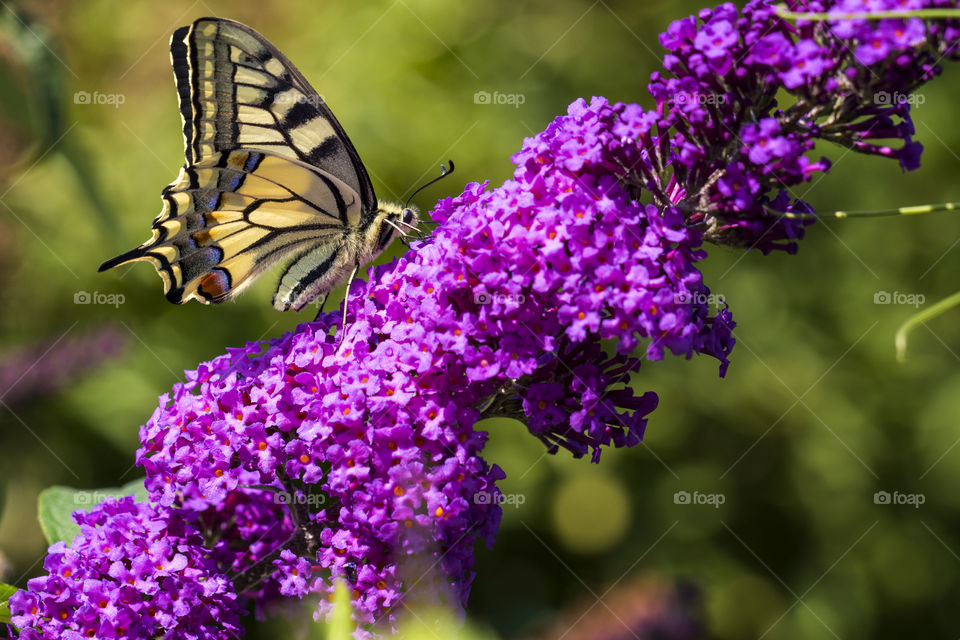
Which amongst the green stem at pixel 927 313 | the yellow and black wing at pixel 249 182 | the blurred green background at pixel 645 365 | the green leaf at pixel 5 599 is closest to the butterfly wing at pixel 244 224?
the yellow and black wing at pixel 249 182

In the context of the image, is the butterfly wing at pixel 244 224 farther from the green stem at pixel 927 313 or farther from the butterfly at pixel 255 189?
the green stem at pixel 927 313

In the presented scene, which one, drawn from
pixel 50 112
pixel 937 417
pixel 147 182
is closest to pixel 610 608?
pixel 50 112

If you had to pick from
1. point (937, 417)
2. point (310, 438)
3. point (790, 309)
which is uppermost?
point (790, 309)

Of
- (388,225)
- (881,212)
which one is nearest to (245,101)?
(388,225)

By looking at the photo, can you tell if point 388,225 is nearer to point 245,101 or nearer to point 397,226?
point 397,226

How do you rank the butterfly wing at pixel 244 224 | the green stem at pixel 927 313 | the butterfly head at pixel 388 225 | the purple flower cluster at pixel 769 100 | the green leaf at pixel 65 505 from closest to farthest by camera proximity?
the green stem at pixel 927 313 → the purple flower cluster at pixel 769 100 → the green leaf at pixel 65 505 → the butterfly wing at pixel 244 224 → the butterfly head at pixel 388 225

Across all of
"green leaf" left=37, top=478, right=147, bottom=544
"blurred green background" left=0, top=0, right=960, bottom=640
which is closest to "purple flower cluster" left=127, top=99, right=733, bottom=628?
"green leaf" left=37, top=478, right=147, bottom=544

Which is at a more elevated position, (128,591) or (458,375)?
(458,375)

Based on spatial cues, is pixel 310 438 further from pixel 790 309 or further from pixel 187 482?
pixel 790 309
